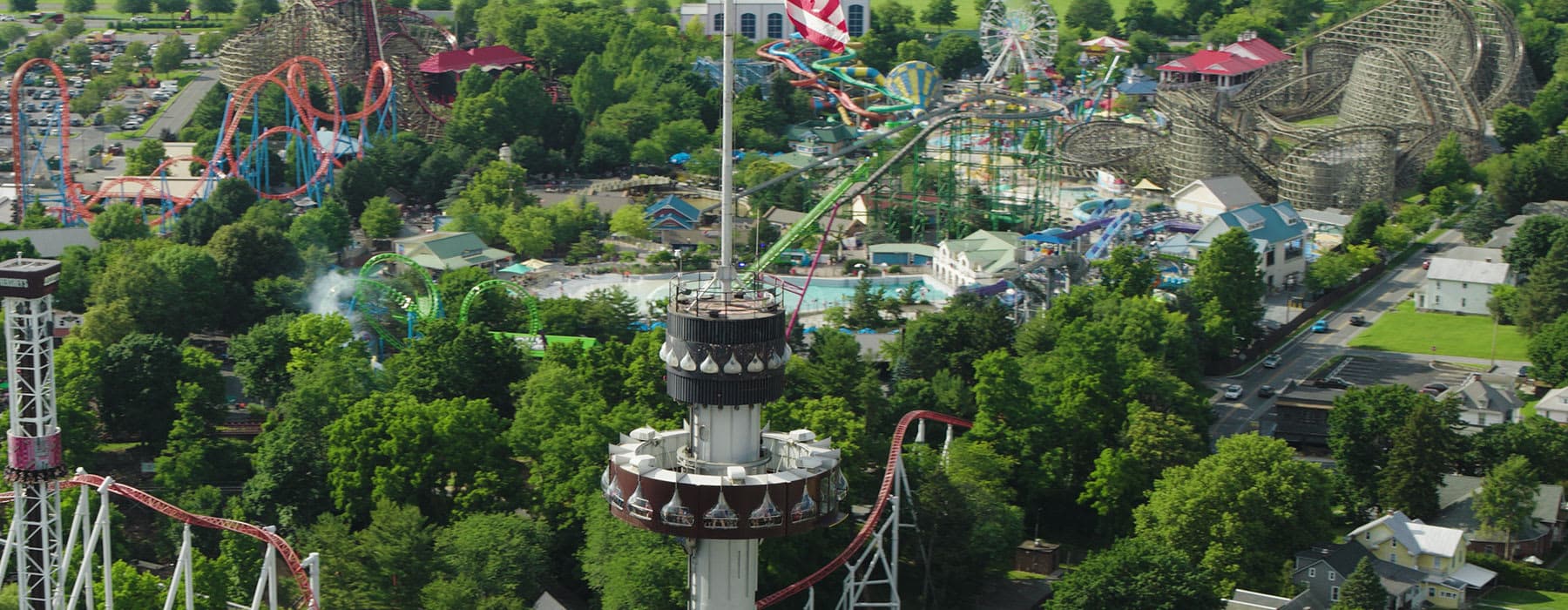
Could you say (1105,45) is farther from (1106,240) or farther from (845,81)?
(1106,240)

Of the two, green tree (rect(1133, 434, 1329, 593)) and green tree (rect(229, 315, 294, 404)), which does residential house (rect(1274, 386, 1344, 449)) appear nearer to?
green tree (rect(1133, 434, 1329, 593))

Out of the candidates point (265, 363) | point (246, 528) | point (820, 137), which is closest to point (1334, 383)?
point (265, 363)

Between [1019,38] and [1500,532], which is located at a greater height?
[1019,38]

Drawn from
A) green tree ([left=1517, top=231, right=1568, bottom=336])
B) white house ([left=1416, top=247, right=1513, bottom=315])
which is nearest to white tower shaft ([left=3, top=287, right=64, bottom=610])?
green tree ([left=1517, top=231, right=1568, bottom=336])

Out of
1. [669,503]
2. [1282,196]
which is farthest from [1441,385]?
[669,503]

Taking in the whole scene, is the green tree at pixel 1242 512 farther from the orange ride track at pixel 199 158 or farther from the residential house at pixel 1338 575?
the orange ride track at pixel 199 158

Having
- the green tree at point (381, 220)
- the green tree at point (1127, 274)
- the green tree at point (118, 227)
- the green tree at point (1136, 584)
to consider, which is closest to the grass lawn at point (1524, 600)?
the green tree at point (1136, 584)
